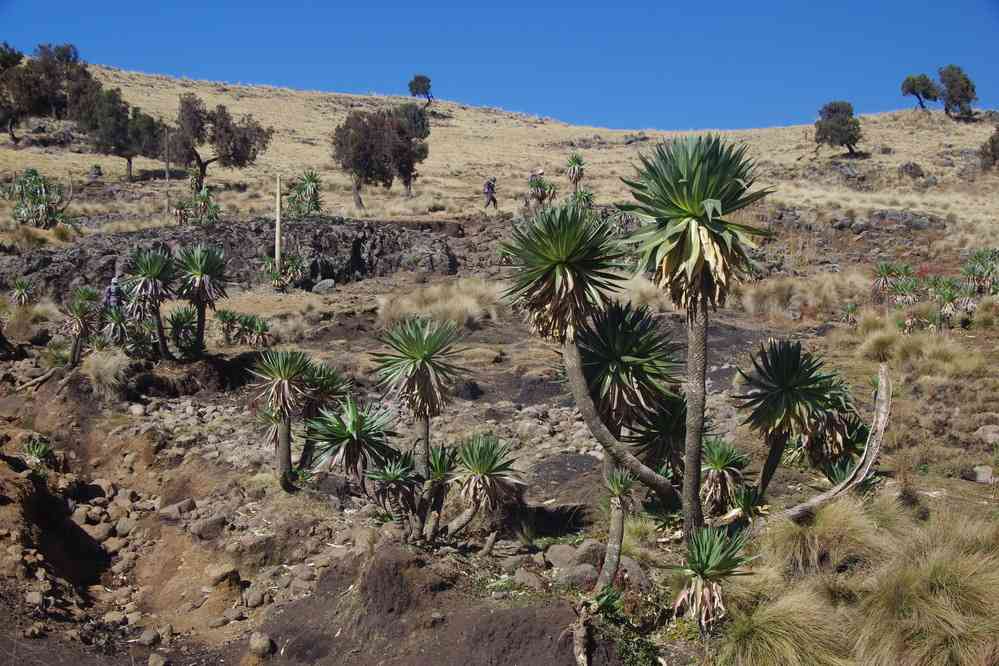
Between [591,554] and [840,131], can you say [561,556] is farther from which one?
[840,131]

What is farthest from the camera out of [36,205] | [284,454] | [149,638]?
[36,205]

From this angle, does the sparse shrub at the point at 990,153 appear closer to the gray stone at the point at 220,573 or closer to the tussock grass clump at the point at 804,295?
the tussock grass clump at the point at 804,295

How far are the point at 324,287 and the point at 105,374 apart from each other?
1432 centimetres

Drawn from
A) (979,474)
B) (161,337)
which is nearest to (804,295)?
(979,474)

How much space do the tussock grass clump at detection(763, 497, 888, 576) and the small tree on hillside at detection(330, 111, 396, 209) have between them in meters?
41.3

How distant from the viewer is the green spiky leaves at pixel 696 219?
299 inches

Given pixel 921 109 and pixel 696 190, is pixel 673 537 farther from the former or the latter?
pixel 921 109

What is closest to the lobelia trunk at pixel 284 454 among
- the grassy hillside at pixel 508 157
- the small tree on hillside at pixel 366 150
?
the grassy hillside at pixel 508 157

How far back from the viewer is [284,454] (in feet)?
41.6

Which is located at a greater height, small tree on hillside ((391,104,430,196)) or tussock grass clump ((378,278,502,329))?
small tree on hillside ((391,104,430,196))

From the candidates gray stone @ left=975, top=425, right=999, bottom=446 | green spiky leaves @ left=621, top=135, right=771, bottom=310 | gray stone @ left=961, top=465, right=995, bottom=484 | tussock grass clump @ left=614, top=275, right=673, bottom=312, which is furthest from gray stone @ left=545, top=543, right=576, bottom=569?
tussock grass clump @ left=614, top=275, right=673, bottom=312

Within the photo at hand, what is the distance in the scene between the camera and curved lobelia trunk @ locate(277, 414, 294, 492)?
12570 mm

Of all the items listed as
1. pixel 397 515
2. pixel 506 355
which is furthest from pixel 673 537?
pixel 506 355

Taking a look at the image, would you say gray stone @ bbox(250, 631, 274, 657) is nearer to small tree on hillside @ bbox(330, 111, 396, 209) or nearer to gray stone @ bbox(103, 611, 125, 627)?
gray stone @ bbox(103, 611, 125, 627)
